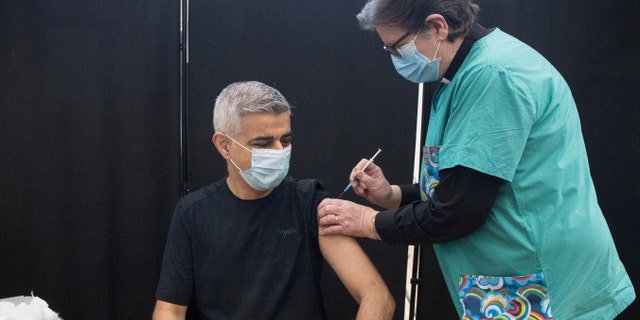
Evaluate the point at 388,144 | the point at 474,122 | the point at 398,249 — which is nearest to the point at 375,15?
the point at 474,122

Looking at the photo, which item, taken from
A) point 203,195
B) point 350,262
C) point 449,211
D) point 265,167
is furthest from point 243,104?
point 449,211

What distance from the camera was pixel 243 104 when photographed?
1.64 m

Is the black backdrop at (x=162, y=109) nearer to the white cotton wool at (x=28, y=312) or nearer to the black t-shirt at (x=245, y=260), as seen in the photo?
the black t-shirt at (x=245, y=260)

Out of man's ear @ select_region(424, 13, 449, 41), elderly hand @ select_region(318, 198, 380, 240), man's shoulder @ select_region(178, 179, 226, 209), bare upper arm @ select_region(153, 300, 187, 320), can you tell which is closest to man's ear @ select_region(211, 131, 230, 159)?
man's shoulder @ select_region(178, 179, 226, 209)

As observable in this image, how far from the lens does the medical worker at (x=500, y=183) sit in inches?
48.4

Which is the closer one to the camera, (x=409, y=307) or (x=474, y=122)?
(x=474, y=122)

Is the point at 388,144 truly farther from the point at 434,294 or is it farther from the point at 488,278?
Answer: the point at 488,278

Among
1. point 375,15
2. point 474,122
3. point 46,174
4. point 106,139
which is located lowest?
point 46,174

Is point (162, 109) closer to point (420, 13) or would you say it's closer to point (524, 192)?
point (420, 13)

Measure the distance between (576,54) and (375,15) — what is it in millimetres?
1461

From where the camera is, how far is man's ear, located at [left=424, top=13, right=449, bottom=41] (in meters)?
1.33

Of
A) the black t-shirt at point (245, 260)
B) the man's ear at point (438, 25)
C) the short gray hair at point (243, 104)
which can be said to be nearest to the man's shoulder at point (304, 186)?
the black t-shirt at point (245, 260)

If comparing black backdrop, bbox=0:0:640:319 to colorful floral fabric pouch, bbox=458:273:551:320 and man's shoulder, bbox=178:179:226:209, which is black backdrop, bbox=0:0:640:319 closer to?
man's shoulder, bbox=178:179:226:209

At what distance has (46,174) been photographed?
2.34m
